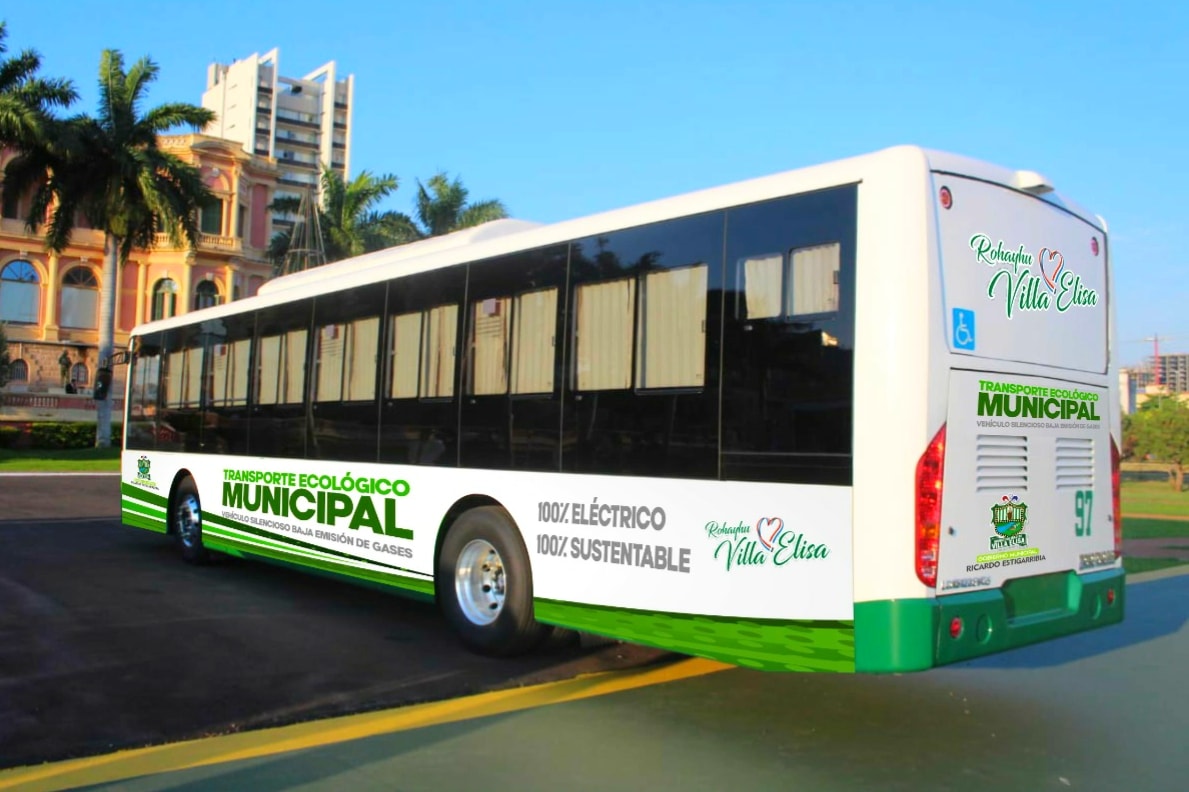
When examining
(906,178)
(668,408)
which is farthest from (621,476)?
(906,178)

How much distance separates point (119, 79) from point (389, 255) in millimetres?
33314

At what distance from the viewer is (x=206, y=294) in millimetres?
61938

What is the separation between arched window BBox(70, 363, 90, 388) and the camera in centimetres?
5916

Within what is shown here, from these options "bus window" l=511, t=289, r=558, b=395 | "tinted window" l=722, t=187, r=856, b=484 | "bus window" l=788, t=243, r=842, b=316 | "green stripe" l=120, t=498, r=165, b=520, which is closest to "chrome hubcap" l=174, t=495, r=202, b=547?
"green stripe" l=120, t=498, r=165, b=520

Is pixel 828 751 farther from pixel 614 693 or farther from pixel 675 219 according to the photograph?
pixel 675 219

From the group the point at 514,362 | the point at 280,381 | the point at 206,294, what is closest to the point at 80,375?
the point at 206,294

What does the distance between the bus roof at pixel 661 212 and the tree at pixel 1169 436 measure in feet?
143

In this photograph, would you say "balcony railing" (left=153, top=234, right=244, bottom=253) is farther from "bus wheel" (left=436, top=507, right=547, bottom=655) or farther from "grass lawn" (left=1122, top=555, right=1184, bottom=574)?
"bus wheel" (left=436, top=507, right=547, bottom=655)

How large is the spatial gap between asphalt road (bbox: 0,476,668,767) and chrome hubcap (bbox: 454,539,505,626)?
335mm

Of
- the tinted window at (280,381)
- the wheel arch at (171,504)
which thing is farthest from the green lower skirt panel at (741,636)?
the wheel arch at (171,504)

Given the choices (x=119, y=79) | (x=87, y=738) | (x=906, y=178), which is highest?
(x=119, y=79)

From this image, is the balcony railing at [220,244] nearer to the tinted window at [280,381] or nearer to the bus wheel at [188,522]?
the bus wheel at [188,522]

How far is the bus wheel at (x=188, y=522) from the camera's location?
1229cm

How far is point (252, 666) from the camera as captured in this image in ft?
23.8
